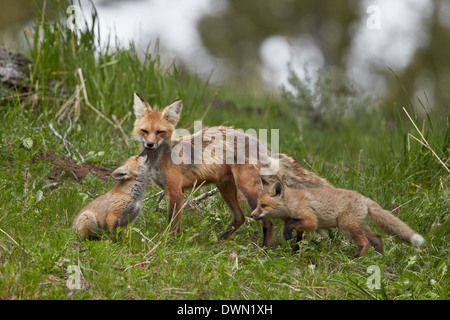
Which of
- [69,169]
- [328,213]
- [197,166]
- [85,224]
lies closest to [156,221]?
[197,166]

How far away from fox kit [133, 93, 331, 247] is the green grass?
1.18ft

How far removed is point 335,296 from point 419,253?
1599mm

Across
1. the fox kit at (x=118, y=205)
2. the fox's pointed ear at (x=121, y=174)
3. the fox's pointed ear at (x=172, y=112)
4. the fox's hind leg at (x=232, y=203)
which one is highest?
the fox's pointed ear at (x=172, y=112)

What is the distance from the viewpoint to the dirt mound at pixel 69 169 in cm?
692

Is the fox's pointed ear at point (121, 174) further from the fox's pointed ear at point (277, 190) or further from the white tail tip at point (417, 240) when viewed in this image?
the white tail tip at point (417, 240)

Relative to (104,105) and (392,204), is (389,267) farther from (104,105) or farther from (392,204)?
(104,105)

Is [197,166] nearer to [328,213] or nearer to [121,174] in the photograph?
[121,174]

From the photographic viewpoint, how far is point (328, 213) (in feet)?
17.5

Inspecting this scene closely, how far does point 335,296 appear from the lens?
445cm

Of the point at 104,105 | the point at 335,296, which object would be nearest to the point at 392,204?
the point at 335,296

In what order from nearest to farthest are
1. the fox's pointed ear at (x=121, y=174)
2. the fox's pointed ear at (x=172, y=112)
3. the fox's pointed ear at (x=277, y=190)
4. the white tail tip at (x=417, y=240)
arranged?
1. the white tail tip at (x=417, y=240)
2. the fox's pointed ear at (x=277, y=190)
3. the fox's pointed ear at (x=121, y=174)
4. the fox's pointed ear at (x=172, y=112)

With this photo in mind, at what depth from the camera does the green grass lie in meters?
4.42

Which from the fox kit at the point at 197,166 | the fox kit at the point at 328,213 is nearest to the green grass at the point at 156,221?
the fox kit at the point at 328,213

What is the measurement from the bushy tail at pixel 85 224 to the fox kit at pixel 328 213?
168cm
